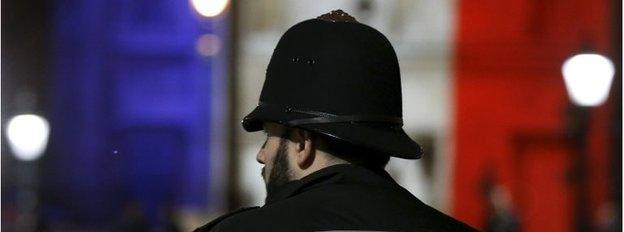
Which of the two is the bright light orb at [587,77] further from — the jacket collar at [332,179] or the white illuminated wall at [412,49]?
the jacket collar at [332,179]

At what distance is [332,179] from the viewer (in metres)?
1.84

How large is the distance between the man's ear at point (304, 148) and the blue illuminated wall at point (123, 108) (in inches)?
89.8

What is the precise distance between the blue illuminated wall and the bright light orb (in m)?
1.27

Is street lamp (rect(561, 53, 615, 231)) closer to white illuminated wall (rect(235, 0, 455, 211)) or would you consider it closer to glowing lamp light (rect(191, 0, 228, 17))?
white illuminated wall (rect(235, 0, 455, 211))

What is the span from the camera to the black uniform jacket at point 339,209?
1773 mm

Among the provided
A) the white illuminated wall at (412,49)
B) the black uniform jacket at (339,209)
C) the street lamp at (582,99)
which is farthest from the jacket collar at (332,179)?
the street lamp at (582,99)

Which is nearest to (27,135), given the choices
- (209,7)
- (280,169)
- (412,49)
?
(209,7)

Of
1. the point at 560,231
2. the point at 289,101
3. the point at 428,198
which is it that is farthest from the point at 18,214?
the point at 289,101

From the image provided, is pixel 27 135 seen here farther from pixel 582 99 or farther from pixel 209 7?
pixel 582 99

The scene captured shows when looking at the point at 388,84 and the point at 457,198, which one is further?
the point at 457,198

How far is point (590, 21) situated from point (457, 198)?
779 mm

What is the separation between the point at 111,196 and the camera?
4188mm

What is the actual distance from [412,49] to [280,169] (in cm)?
236

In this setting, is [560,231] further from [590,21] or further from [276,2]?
[276,2]
